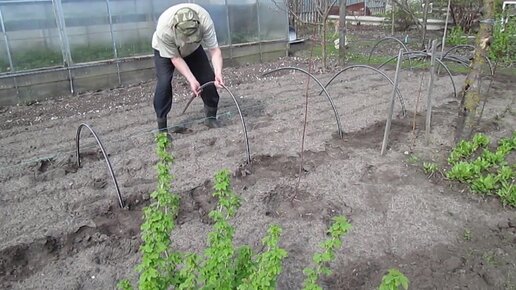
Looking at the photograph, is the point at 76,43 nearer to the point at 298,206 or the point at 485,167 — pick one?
the point at 298,206

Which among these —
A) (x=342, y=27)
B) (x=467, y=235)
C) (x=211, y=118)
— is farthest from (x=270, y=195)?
(x=342, y=27)

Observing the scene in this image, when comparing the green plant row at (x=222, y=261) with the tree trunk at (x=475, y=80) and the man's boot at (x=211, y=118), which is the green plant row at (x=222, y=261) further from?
the man's boot at (x=211, y=118)

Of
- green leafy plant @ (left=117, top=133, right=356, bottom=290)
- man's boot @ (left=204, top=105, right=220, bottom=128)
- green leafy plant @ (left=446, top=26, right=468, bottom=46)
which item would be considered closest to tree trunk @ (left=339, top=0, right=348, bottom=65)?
green leafy plant @ (left=446, top=26, right=468, bottom=46)

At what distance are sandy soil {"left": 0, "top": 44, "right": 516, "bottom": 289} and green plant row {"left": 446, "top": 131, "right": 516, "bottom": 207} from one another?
11 cm

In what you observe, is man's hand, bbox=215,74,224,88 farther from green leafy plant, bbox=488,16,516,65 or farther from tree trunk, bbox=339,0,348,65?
green leafy plant, bbox=488,16,516,65

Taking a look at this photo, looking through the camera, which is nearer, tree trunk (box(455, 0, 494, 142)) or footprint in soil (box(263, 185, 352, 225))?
footprint in soil (box(263, 185, 352, 225))

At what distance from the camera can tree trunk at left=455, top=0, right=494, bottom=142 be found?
3615 millimetres

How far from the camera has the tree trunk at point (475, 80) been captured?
3.62 meters

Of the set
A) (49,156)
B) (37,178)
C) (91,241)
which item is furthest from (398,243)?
(49,156)

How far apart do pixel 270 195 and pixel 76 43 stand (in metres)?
4.64

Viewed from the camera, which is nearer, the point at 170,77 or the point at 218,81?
the point at 218,81

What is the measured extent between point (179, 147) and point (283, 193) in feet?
4.55

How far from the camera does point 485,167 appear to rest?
11.9 feet

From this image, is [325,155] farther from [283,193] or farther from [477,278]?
[477,278]
